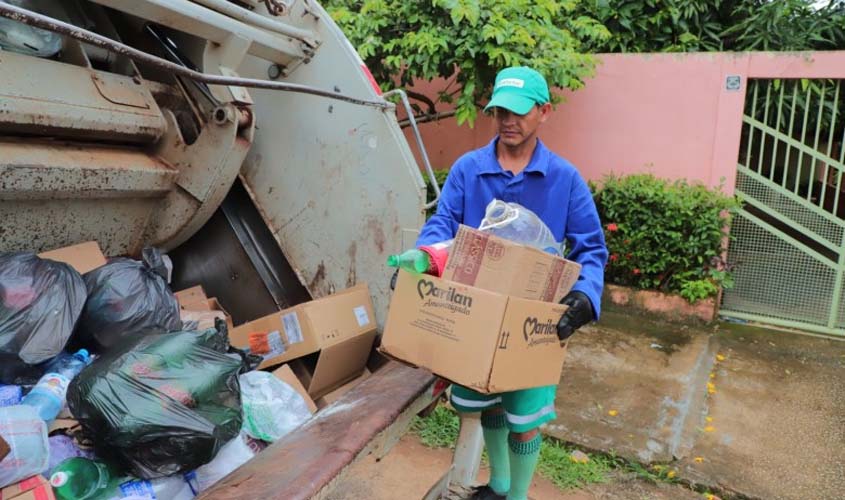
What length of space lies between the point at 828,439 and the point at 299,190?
2.88 m

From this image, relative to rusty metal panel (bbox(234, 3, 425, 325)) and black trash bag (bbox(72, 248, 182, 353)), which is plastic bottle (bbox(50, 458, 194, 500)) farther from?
rusty metal panel (bbox(234, 3, 425, 325))

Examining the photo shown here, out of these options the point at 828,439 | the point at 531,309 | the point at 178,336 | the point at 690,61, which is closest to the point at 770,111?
the point at 690,61

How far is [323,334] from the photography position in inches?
85.3

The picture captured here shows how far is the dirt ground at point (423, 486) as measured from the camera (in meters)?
2.58

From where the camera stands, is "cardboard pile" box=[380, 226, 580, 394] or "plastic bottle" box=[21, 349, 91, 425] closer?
"cardboard pile" box=[380, 226, 580, 394]

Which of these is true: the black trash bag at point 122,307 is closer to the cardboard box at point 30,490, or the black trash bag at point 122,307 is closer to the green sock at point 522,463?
the cardboard box at point 30,490

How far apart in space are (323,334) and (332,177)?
1.96ft

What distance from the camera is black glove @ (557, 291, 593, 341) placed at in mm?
1510

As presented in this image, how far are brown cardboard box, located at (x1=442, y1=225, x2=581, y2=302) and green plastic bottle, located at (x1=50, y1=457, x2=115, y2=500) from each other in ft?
2.91

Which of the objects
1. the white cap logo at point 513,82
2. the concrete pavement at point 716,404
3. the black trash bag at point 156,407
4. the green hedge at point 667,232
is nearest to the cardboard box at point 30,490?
the black trash bag at point 156,407

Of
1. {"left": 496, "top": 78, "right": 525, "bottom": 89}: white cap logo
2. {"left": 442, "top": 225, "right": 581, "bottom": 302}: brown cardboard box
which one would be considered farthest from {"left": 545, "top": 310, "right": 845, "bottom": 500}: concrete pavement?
{"left": 496, "top": 78, "right": 525, "bottom": 89}: white cap logo

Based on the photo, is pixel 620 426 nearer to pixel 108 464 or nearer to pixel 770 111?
pixel 108 464

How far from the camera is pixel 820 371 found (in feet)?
13.0

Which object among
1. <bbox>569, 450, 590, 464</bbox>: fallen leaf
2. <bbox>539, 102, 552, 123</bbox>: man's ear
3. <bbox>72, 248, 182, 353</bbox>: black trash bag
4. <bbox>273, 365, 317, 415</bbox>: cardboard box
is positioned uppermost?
<bbox>539, 102, 552, 123</bbox>: man's ear
